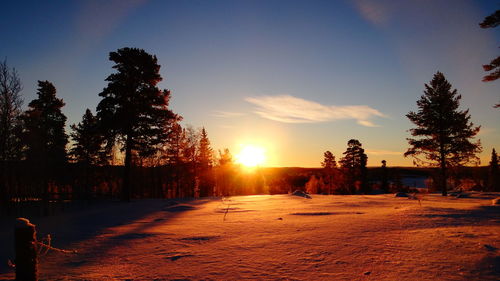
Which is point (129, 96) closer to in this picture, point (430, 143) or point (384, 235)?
point (384, 235)

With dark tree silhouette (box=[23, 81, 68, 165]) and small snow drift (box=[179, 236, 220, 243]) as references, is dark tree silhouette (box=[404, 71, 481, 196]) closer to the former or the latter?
small snow drift (box=[179, 236, 220, 243])

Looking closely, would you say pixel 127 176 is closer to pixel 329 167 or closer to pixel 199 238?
pixel 199 238

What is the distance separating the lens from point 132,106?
2144cm

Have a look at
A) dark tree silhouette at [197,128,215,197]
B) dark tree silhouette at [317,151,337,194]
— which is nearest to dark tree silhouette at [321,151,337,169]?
dark tree silhouette at [317,151,337,194]

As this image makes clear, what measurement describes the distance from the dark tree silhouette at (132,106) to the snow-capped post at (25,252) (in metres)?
18.6

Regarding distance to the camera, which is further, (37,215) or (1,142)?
(1,142)

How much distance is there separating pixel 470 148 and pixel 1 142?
34584 millimetres

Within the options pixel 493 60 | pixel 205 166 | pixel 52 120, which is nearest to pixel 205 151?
pixel 205 166

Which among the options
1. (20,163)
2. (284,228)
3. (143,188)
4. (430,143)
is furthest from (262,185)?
(284,228)

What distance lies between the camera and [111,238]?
25.9 ft

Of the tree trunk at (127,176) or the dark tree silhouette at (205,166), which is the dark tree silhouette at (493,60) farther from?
the dark tree silhouette at (205,166)

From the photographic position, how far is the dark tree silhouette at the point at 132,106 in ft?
69.1

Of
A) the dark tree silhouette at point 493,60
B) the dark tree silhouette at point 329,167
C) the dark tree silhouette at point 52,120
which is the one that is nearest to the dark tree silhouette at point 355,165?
the dark tree silhouette at point 329,167

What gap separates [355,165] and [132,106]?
135 ft
